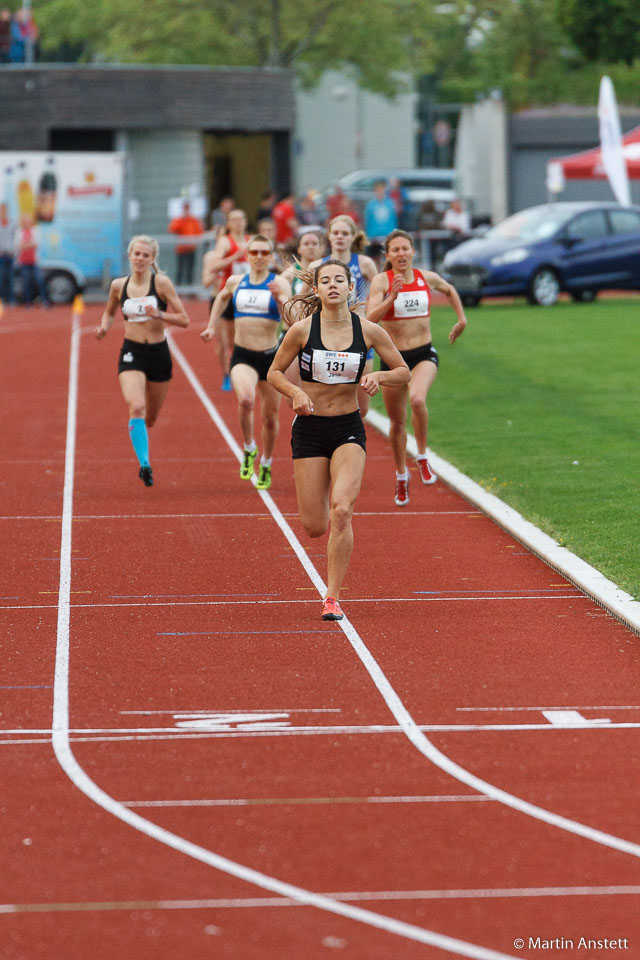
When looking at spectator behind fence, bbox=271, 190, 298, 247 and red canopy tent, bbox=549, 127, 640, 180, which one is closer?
spectator behind fence, bbox=271, 190, 298, 247

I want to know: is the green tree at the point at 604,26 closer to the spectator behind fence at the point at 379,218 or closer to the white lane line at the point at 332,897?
the spectator behind fence at the point at 379,218

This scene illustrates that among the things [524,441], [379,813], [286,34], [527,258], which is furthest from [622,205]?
[379,813]

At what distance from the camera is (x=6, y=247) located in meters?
33.5

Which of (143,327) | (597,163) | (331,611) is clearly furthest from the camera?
(597,163)

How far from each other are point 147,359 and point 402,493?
2446 mm

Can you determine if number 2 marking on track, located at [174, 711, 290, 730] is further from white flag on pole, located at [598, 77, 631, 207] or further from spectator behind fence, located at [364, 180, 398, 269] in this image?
white flag on pole, located at [598, 77, 631, 207]

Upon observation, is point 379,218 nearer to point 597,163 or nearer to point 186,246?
point 186,246

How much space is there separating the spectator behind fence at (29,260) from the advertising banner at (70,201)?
0.76 ft

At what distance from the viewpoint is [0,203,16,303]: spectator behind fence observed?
3331cm

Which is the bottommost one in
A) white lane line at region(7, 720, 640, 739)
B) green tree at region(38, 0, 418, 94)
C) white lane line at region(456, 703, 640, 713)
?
white lane line at region(456, 703, 640, 713)

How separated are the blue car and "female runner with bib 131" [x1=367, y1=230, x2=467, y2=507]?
17.2 meters

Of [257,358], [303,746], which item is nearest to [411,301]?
[257,358]

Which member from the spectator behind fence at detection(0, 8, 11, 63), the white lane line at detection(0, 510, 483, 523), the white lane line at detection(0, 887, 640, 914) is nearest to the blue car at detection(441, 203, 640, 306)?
the spectator behind fence at detection(0, 8, 11, 63)

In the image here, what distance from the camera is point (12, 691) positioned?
830 centimetres
